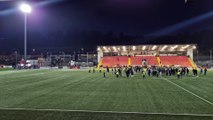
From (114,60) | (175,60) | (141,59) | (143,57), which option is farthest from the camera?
(143,57)

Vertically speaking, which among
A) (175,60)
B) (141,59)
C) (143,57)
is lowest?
(175,60)

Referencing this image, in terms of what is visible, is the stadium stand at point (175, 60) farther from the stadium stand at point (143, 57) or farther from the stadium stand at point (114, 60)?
the stadium stand at point (114, 60)

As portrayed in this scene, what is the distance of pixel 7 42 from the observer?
116 meters

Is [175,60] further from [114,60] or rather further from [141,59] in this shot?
[114,60]

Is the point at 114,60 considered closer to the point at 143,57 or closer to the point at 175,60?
the point at 143,57

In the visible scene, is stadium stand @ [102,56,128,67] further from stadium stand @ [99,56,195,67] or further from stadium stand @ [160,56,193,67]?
stadium stand @ [160,56,193,67]

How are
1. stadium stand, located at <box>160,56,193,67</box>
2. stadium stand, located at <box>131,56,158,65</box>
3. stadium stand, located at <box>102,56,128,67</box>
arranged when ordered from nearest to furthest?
1. stadium stand, located at <box>160,56,193,67</box>
2. stadium stand, located at <box>131,56,158,65</box>
3. stadium stand, located at <box>102,56,128,67</box>

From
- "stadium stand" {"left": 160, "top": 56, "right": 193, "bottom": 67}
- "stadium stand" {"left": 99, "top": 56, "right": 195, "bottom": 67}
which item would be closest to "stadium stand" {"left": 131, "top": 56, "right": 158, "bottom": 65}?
"stadium stand" {"left": 99, "top": 56, "right": 195, "bottom": 67}

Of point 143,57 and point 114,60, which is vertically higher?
point 143,57

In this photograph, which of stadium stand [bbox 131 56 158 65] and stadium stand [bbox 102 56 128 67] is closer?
stadium stand [bbox 131 56 158 65]

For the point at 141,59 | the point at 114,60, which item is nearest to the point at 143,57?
the point at 141,59

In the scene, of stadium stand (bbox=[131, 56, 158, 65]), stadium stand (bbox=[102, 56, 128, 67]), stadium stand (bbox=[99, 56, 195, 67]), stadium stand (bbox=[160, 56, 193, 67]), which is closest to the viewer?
stadium stand (bbox=[160, 56, 193, 67])

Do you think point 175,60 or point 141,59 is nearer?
point 175,60

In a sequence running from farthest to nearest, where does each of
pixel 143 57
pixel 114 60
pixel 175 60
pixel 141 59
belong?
pixel 143 57 < pixel 114 60 < pixel 141 59 < pixel 175 60
